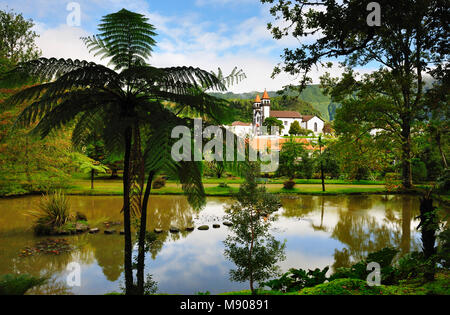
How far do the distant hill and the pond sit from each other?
2729 millimetres

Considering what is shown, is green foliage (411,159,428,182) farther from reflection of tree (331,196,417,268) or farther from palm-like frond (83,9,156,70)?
palm-like frond (83,9,156,70)

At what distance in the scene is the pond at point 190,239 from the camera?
16.5 ft

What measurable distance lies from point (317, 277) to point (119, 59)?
12.1 ft

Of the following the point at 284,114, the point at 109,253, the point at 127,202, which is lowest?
the point at 109,253

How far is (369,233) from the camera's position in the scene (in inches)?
308

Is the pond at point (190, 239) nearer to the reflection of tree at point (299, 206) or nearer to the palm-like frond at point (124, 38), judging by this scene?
the reflection of tree at point (299, 206)

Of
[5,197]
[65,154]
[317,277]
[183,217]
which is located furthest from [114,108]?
[5,197]

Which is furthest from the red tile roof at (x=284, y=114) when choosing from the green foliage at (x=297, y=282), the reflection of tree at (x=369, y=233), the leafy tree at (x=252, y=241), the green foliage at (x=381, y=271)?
the green foliage at (x=297, y=282)

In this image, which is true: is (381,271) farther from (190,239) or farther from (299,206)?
(299,206)

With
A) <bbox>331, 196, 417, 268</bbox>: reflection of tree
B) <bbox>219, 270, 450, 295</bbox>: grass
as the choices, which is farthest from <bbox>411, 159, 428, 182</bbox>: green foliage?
<bbox>219, 270, 450, 295</bbox>: grass

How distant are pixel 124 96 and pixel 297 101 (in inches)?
128

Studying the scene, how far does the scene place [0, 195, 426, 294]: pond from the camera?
5.03m

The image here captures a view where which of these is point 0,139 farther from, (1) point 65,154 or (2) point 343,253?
(2) point 343,253

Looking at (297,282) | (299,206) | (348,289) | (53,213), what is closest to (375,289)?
(348,289)
